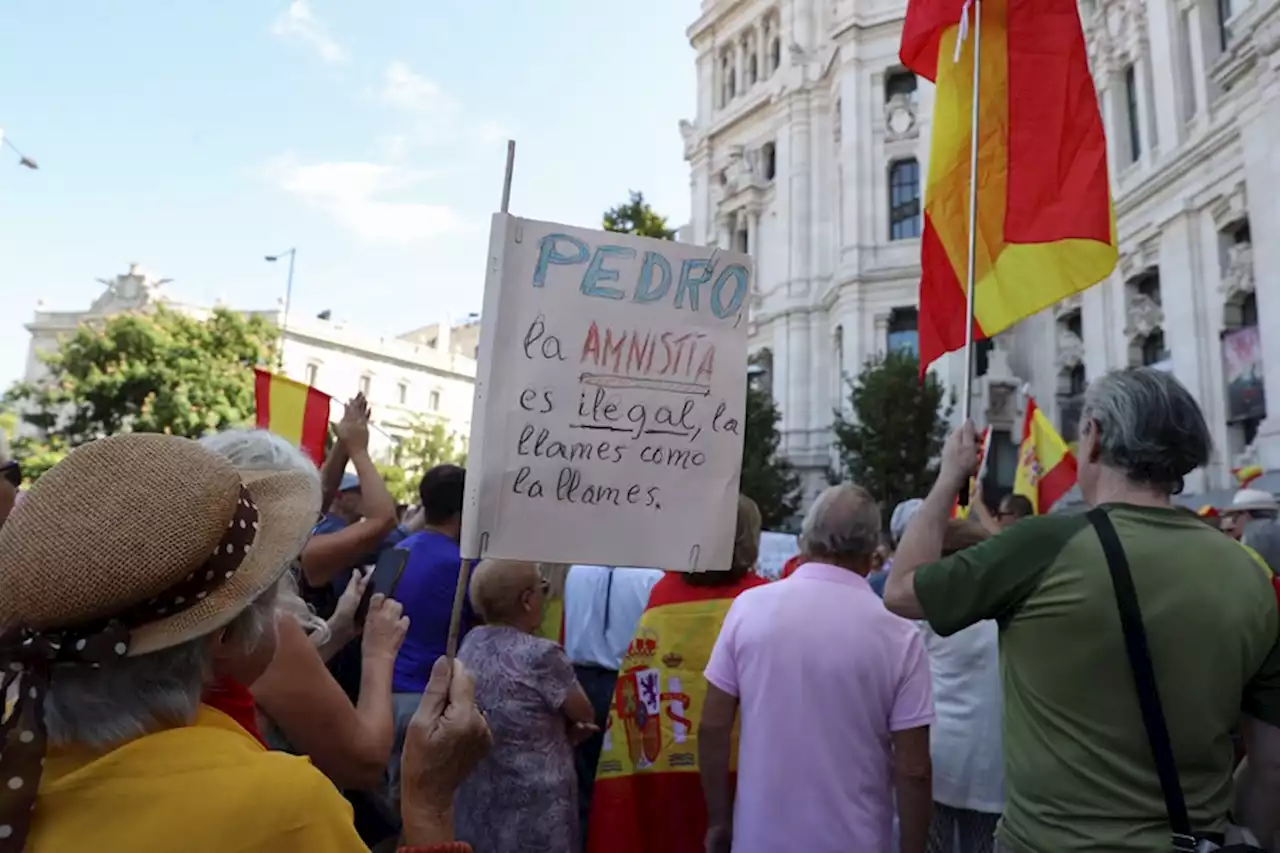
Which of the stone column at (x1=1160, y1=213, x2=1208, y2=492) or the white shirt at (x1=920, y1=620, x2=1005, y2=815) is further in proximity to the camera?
the stone column at (x1=1160, y1=213, x2=1208, y2=492)

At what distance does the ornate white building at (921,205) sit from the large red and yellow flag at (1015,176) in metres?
12.4

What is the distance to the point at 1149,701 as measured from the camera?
1.88 m

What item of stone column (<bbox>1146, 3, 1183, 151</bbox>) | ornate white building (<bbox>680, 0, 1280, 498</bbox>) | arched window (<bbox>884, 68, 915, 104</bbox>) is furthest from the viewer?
arched window (<bbox>884, 68, 915, 104</bbox>)

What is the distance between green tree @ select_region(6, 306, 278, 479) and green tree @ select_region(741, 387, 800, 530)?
1348 cm

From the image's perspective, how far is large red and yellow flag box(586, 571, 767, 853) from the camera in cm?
336

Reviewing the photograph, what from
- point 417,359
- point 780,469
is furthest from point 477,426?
point 417,359

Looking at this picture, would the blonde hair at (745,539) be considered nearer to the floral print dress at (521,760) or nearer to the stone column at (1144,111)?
the floral print dress at (521,760)

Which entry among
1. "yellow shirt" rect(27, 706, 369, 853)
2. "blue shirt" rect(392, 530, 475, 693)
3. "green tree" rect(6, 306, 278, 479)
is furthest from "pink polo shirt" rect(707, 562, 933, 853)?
"green tree" rect(6, 306, 278, 479)

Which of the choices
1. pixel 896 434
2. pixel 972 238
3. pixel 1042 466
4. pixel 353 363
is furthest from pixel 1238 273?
pixel 353 363

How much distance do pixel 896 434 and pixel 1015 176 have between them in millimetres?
19931

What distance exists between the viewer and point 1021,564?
2029 mm

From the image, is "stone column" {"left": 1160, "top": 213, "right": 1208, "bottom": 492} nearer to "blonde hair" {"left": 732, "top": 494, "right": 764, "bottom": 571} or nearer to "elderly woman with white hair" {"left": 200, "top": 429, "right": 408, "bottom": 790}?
"blonde hair" {"left": 732, "top": 494, "right": 764, "bottom": 571}

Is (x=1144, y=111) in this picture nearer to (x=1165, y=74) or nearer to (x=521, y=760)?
(x=1165, y=74)

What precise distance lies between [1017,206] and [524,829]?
2850 mm
